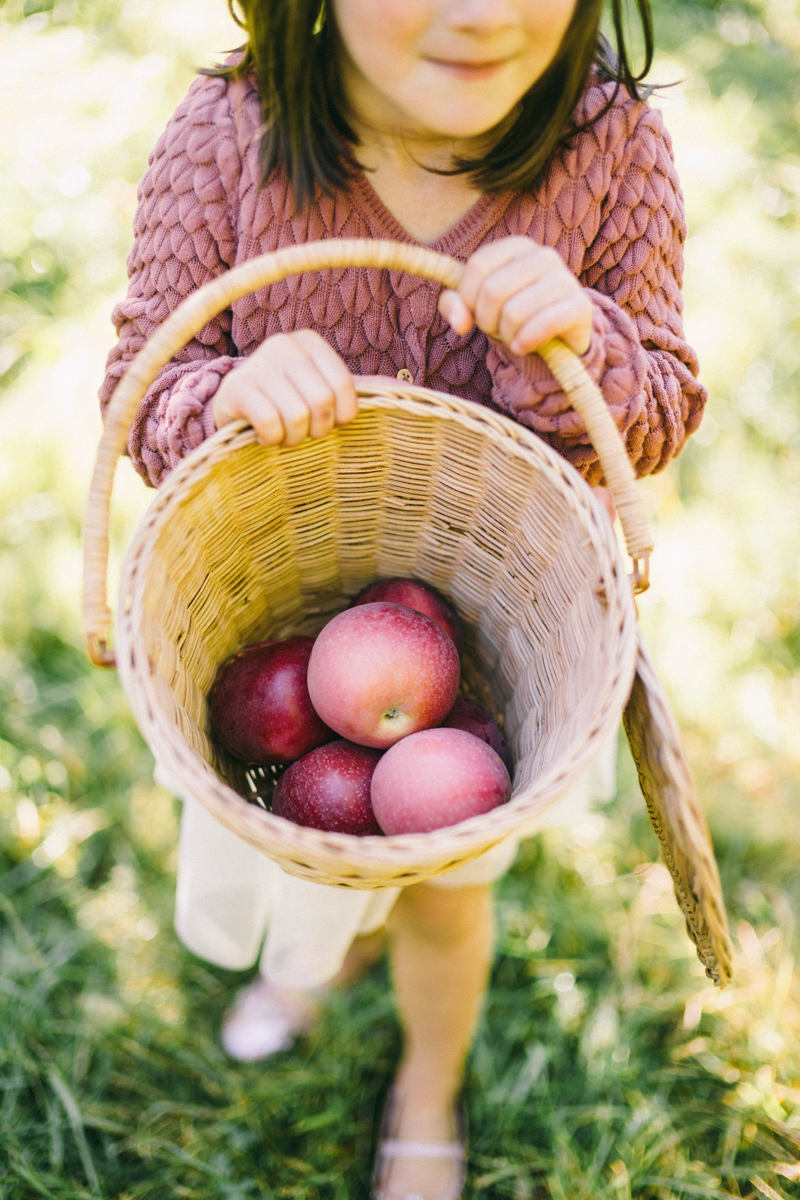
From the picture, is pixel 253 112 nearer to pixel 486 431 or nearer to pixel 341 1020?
pixel 486 431

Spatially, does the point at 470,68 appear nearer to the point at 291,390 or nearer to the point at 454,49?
the point at 454,49

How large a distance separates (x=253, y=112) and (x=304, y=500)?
385mm

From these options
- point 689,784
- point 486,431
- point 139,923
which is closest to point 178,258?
point 486,431

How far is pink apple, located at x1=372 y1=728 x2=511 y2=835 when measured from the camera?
0.71 meters

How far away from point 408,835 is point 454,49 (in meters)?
0.61

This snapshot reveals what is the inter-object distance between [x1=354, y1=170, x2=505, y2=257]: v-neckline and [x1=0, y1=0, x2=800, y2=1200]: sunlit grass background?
3.06 ft

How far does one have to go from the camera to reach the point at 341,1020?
1.27 metres

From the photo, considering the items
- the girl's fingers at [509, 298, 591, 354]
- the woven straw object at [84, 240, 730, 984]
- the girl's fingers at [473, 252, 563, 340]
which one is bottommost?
the woven straw object at [84, 240, 730, 984]

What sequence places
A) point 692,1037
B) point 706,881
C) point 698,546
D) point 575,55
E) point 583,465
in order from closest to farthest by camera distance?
point 706,881, point 575,55, point 583,465, point 692,1037, point 698,546

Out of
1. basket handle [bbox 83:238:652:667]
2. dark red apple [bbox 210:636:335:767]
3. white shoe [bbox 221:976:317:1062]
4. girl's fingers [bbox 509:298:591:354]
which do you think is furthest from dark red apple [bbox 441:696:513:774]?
white shoe [bbox 221:976:317:1062]

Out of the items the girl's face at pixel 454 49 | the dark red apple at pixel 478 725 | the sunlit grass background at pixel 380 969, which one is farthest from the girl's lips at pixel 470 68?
the sunlit grass background at pixel 380 969

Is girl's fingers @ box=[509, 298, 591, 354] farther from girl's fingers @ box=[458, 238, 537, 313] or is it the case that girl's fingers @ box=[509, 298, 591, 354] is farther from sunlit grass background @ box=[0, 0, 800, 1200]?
sunlit grass background @ box=[0, 0, 800, 1200]

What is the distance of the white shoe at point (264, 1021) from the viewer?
1240 millimetres

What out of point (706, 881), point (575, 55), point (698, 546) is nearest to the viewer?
point (706, 881)
